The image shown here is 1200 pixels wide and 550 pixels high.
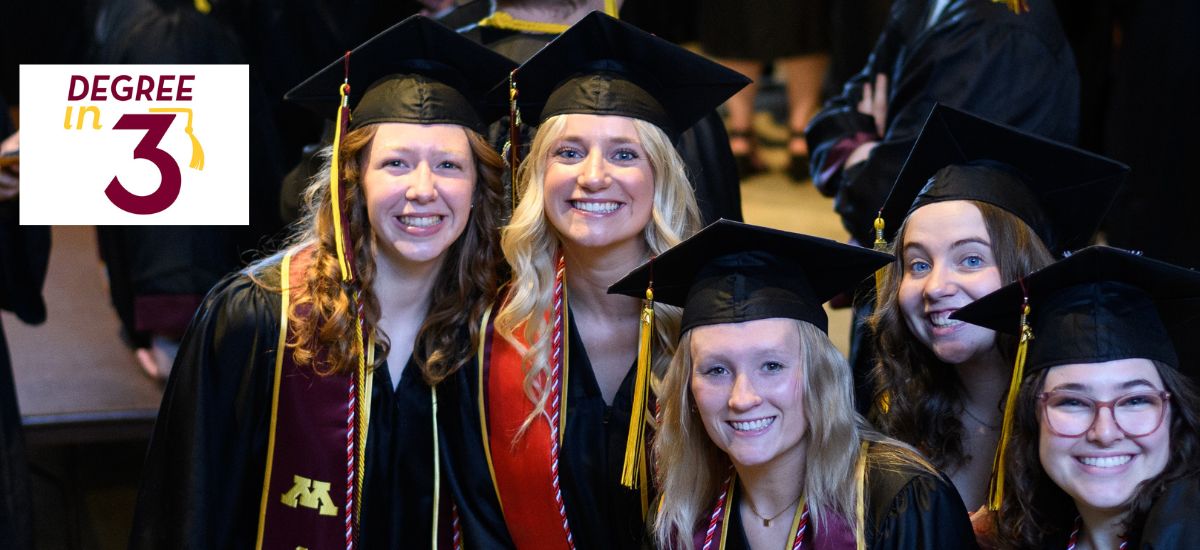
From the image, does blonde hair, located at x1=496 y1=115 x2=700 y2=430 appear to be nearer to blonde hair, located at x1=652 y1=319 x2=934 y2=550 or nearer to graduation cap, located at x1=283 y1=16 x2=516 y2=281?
graduation cap, located at x1=283 y1=16 x2=516 y2=281

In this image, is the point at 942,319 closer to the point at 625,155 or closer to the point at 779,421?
the point at 779,421

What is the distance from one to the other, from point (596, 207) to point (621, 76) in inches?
11.2

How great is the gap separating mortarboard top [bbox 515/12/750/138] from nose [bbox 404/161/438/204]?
280mm

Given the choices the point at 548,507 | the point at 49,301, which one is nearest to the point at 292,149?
the point at 49,301

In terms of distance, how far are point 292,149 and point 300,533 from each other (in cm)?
201

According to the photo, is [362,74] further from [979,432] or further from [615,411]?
[979,432]

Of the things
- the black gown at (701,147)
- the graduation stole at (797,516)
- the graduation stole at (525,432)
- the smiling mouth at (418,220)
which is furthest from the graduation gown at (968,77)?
the smiling mouth at (418,220)

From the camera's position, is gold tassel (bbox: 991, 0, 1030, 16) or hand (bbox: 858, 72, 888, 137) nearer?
gold tassel (bbox: 991, 0, 1030, 16)

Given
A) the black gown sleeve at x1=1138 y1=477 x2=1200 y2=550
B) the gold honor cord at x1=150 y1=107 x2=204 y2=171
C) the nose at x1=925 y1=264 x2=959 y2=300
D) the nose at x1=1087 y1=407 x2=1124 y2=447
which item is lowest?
the black gown sleeve at x1=1138 y1=477 x2=1200 y2=550

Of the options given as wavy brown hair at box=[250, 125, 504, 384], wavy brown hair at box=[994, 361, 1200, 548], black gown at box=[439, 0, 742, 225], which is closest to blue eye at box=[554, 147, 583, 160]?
wavy brown hair at box=[250, 125, 504, 384]

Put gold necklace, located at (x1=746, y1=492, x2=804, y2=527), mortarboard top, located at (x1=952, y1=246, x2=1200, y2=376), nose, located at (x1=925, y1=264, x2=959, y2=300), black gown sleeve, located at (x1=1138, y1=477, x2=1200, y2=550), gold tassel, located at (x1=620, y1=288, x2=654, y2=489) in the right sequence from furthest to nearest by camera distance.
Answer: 1. gold tassel, located at (x1=620, y1=288, x2=654, y2=489)
2. nose, located at (x1=925, y1=264, x2=959, y2=300)
3. gold necklace, located at (x1=746, y1=492, x2=804, y2=527)
4. mortarboard top, located at (x1=952, y1=246, x2=1200, y2=376)
5. black gown sleeve, located at (x1=1138, y1=477, x2=1200, y2=550)

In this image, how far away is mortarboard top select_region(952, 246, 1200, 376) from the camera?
2.68 meters

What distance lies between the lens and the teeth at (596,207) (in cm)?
321

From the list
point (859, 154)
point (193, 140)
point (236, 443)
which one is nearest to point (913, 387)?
point (859, 154)
